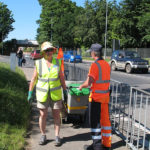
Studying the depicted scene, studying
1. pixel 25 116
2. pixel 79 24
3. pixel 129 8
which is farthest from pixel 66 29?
pixel 25 116

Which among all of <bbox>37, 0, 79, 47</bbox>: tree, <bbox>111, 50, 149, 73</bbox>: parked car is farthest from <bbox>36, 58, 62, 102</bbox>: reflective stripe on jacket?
<bbox>37, 0, 79, 47</bbox>: tree

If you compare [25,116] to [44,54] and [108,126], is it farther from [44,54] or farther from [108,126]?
[108,126]

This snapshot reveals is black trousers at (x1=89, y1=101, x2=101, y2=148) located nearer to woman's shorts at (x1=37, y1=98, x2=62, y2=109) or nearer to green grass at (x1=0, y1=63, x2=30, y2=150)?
woman's shorts at (x1=37, y1=98, x2=62, y2=109)

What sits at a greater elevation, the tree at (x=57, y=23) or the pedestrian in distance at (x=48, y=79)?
the tree at (x=57, y=23)

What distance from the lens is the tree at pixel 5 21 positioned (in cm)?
7469

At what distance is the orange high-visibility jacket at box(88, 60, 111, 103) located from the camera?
3576 mm

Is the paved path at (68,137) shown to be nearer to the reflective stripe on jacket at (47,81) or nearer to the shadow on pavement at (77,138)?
the shadow on pavement at (77,138)

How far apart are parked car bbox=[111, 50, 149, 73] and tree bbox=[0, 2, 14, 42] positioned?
60243 mm

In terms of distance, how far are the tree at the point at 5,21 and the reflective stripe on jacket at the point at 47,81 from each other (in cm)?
7432

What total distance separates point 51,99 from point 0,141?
107cm

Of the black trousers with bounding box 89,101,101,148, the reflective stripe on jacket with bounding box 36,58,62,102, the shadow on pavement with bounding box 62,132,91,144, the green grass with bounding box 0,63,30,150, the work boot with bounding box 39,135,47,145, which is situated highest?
the reflective stripe on jacket with bounding box 36,58,62,102

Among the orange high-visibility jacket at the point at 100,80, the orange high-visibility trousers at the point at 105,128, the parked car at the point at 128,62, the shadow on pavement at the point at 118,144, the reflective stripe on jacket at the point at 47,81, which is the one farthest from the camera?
the parked car at the point at 128,62

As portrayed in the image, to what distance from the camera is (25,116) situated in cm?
523

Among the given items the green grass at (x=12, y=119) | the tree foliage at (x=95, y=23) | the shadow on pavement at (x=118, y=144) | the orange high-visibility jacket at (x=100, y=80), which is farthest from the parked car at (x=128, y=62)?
the tree foliage at (x=95, y=23)
